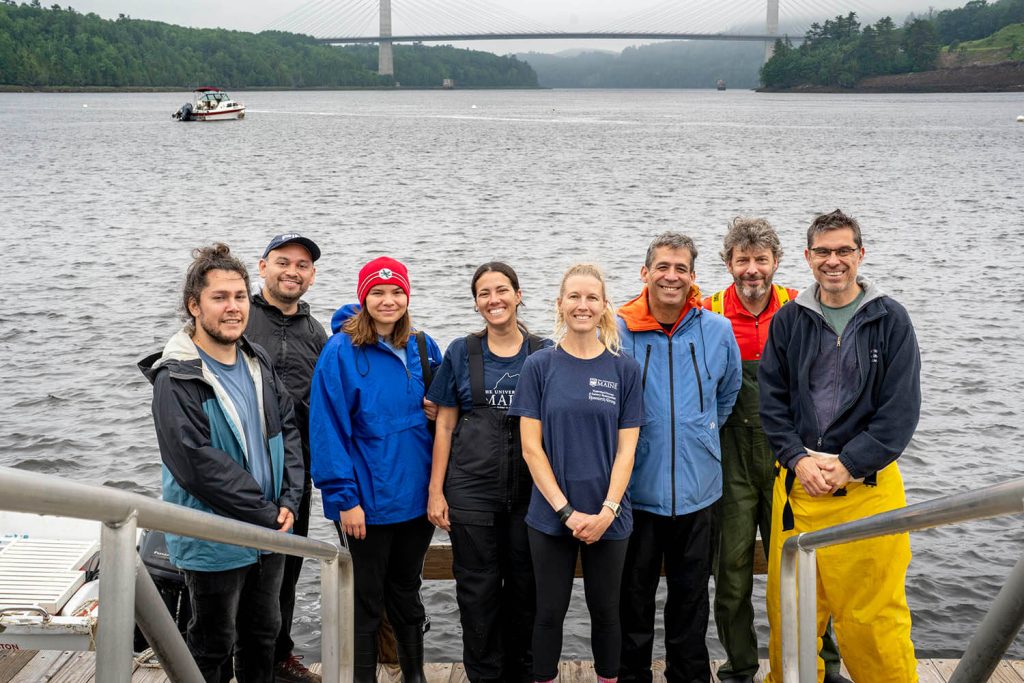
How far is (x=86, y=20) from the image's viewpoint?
149m

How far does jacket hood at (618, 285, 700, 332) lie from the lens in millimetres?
4141

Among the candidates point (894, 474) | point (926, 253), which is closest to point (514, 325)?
point (894, 474)

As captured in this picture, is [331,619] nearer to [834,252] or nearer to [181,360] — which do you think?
[181,360]

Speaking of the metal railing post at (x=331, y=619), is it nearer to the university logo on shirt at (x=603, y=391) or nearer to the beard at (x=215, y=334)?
the beard at (x=215, y=334)

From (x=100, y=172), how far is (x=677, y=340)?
4413cm

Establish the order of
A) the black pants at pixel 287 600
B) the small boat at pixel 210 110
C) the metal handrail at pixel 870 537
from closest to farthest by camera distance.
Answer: the metal handrail at pixel 870 537, the black pants at pixel 287 600, the small boat at pixel 210 110

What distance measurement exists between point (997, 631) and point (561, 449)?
208 cm

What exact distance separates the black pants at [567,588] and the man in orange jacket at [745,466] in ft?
2.27

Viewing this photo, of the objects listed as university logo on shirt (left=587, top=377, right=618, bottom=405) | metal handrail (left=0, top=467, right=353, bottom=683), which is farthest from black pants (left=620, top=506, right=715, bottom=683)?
metal handrail (left=0, top=467, right=353, bottom=683)

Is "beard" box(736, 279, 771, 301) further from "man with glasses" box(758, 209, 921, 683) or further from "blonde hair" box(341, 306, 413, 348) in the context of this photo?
"blonde hair" box(341, 306, 413, 348)

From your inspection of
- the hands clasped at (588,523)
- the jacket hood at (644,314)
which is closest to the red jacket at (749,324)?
the jacket hood at (644,314)

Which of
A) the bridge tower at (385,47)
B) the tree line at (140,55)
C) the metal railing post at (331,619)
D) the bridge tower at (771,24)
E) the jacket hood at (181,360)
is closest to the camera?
the metal railing post at (331,619)

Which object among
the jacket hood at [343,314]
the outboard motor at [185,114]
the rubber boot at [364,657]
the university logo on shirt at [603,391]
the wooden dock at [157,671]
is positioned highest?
the outboard motor at [185,114]

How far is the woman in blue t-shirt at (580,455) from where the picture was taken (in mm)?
Answer: 3832
